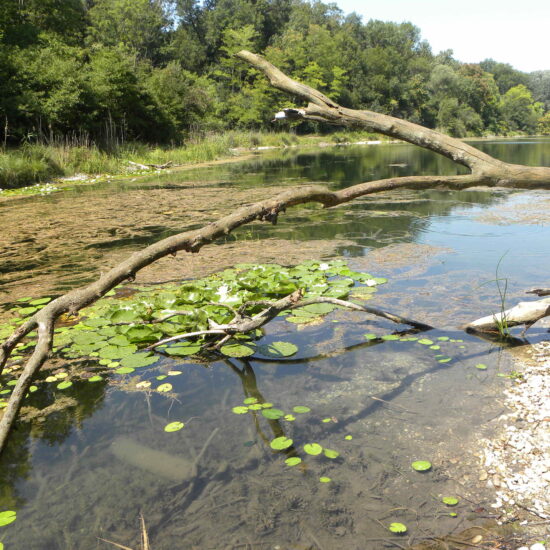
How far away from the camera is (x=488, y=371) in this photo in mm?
3197

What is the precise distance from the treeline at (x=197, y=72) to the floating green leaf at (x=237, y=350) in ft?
44.8

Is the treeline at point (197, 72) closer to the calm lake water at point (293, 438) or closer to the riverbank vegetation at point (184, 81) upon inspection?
the riverbank vegetation at point (184, 81)

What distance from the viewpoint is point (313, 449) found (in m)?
2.47

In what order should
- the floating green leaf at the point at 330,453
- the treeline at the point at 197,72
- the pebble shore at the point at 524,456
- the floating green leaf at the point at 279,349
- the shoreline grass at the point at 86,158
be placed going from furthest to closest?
the treeline at the point at 197,72 < the shoreline grass at the point at 86,158 < the floating green leaf at the point at 279,349 < the floating green leaf at the point at 330,453 < the pebble shore at the point at 524,456

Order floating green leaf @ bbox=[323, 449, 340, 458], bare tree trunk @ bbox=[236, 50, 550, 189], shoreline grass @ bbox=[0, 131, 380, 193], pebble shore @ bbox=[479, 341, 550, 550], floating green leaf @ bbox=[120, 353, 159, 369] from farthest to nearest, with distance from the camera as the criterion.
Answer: shoreline grass @ bbox=[0, 131, 380, 193], floating green leaf @ bbox=[120, 353, 159, 369], bare tree trunk @ bbox=[236, 50, 550, 189], floating green leaf @ bbox=[323, 449, 340, 458], pebble shore @ bbox=[479, 341, 550, 550]

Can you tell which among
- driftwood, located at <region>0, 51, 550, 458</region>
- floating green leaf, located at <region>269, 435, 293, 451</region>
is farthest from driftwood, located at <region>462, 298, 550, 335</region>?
floating green leaf, located at <region>269, 435, 293, 451</region>

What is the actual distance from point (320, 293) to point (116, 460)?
2500 millimetres

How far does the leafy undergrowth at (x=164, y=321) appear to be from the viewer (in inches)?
139

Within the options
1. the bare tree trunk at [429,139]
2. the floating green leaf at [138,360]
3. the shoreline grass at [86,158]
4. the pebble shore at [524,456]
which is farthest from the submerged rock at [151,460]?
the shoreline grass at [86,158]

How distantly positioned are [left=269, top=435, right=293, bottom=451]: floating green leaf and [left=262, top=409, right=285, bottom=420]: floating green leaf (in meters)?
0.19

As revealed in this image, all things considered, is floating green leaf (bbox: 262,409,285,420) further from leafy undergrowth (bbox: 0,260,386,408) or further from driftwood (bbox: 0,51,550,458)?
driftwood (bbox: 0,51,550,458)

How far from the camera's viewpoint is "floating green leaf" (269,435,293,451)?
2.50 meters

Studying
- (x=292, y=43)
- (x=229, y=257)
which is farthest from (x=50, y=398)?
(x=292, y=43)

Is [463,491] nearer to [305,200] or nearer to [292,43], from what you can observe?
[305,200]
